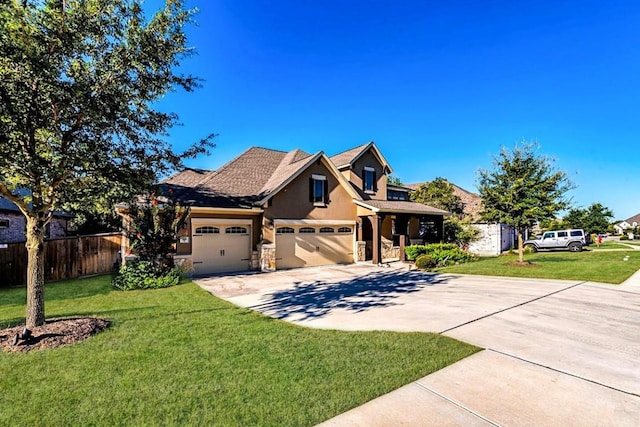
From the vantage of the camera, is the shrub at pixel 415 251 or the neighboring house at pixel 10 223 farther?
the shrub at pixel 415 251

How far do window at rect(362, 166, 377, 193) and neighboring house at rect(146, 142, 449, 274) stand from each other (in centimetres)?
7

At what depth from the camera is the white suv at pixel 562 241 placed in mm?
24062

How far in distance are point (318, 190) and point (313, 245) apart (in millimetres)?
3166

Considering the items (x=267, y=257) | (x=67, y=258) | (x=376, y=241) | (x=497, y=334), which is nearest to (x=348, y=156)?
(x=376, y=241)

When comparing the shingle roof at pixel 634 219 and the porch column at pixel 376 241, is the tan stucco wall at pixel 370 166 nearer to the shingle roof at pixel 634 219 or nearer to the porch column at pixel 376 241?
the porch column at pixel 376 241

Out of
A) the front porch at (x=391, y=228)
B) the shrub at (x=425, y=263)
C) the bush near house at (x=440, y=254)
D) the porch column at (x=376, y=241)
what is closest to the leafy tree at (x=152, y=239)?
the porch column at (x=376, y=241)

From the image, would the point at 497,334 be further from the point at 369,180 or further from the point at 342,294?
the point at 369,180

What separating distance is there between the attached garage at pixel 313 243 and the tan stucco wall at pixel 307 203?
16.4 inches

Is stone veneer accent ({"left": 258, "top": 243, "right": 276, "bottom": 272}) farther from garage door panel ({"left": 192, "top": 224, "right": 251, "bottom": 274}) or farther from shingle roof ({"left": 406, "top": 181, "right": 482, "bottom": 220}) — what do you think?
shingle roof ({"left": 406, "top": 181, "right": 482, "bottom": 220})

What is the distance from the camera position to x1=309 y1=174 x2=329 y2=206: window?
17.3m

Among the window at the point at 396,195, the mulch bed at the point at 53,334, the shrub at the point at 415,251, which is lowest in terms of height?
the mulch bed at the point at 53,334

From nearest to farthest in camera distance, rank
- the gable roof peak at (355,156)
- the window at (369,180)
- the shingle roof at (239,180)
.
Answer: the shingle roof at (239,180) < the gable roof peak at (355,156) < the window at (369,180)

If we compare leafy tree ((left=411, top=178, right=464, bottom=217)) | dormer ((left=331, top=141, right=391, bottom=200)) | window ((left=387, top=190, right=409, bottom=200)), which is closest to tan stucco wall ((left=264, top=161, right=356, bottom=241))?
dormer ((left=331, top=141, right=391, bottom=200))

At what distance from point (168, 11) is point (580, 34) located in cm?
1563
